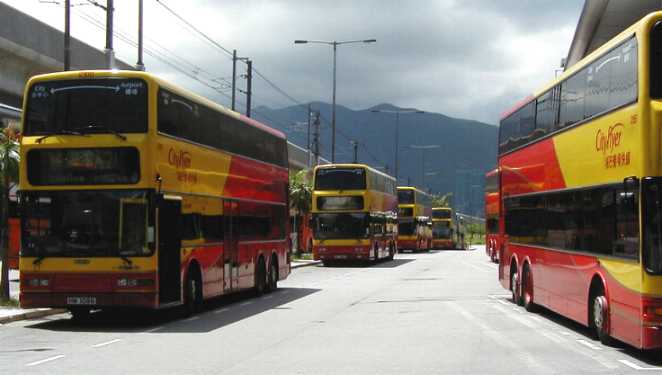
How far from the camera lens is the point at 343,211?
4100 centimetres

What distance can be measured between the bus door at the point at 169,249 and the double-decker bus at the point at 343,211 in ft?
77.2

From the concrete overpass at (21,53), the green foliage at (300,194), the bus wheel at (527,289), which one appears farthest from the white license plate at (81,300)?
the green foliage at (300,194)

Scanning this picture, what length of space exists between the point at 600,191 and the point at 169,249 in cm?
729

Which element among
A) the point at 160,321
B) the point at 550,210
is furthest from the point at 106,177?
the point at 550,210

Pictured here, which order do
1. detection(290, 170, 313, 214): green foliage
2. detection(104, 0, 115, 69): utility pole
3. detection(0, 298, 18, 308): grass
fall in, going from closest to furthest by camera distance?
detection(0, 298, 18, 308): grass → detection(104, 0, 115, 69): utility pole → detection(290, 170, 313, 214): green foliage

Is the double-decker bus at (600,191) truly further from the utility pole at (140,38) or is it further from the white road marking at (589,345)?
the utility pole at (140,38)

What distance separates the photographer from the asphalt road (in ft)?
37.1

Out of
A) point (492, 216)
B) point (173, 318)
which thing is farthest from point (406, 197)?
point (173, 318)

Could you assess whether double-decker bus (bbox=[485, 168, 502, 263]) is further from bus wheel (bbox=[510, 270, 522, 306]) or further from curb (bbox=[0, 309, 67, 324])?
curb (bbox=[0, 309, 67, 324])

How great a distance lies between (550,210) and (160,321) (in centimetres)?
706

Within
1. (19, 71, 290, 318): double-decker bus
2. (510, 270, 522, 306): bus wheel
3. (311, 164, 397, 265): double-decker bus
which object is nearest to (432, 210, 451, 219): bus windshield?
(311, 164, 397, 265): double-decker bus

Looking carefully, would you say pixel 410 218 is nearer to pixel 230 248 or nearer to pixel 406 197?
pixel 406 197

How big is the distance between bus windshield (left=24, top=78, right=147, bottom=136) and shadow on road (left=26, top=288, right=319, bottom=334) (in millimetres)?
3241

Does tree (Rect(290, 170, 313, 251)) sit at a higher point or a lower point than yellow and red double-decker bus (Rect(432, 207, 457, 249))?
higher
